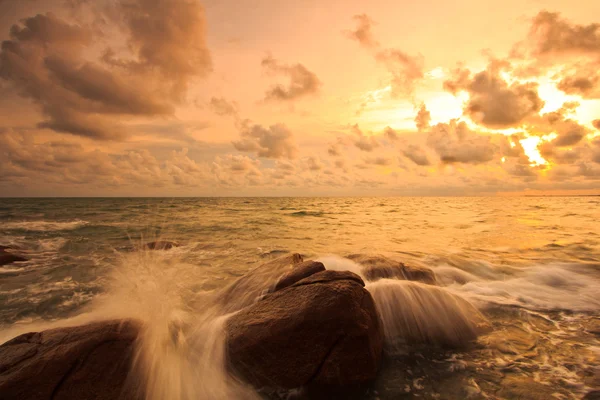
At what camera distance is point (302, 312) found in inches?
162

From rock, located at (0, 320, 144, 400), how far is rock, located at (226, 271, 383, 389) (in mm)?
1410

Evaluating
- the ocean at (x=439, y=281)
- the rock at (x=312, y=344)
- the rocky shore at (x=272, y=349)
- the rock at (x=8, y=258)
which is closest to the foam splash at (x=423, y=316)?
the rocky shore at (x=272, y=349)

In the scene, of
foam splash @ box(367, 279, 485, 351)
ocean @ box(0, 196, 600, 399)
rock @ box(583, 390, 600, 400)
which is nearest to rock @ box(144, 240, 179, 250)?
ocean @ box(0, 196, 600, 399)

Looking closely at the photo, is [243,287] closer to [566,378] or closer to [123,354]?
[123,354]

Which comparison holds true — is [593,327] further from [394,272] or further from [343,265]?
[343,265]

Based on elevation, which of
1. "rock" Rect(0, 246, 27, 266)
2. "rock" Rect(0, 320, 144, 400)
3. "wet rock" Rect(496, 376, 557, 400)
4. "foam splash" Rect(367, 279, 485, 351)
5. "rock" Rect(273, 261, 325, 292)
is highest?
"rock" Rect(273, 261, 325, 292)

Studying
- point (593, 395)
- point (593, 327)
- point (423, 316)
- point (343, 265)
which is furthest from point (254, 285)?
point (593, 327)

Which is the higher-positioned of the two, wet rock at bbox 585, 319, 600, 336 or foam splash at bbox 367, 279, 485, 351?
foam splash at bbox 367, 279, 485, 351

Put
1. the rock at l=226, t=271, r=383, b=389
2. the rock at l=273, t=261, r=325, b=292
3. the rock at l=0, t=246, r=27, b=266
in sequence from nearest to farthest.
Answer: the rock at l=226, t=271, r=383, b=389, the rock at l=273, t=261, r=325, b=292, the rock at l=0, t=246, r=27, b=266

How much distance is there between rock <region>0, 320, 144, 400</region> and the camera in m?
3.24

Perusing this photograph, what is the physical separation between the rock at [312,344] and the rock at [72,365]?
4.62 feet

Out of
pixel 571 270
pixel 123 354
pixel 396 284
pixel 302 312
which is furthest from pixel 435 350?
pixel 571 270

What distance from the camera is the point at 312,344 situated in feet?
13.0

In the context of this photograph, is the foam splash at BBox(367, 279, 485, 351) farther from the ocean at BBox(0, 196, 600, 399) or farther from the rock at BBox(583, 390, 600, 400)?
the rock at BBox(583, 390, 600, 400)
